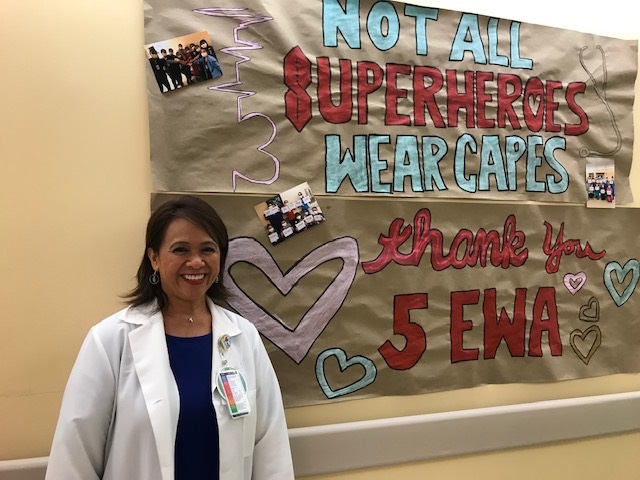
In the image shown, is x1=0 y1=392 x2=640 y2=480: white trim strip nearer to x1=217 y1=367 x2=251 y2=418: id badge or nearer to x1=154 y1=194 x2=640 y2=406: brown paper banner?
x1=154 y1=194 x2=640 y2=406: brown paper banner

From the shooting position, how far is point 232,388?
3.41ft

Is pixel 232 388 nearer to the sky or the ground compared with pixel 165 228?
nearer to the ground

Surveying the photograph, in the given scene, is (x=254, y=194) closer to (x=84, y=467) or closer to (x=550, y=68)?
(x=84, y=467)

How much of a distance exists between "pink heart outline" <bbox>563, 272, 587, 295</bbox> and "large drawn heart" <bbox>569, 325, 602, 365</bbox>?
129mm

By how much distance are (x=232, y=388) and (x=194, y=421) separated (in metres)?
0.09

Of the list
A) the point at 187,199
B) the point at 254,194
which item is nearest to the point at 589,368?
the point at 254,194

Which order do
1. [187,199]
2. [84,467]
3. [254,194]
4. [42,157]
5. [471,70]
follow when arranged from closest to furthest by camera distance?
[84,467] < [187,199] < [42,157] < [254,194] < [471,70]

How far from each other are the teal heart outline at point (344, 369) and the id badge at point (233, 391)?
34cm

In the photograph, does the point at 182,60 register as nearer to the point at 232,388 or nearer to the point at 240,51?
the point at 240,51

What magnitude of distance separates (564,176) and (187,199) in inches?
45.1

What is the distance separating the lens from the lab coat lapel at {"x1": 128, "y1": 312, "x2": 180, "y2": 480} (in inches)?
→ 37.7

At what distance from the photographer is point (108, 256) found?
122cm

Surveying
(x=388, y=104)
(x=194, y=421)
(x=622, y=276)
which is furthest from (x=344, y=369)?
(x=622, y=276)

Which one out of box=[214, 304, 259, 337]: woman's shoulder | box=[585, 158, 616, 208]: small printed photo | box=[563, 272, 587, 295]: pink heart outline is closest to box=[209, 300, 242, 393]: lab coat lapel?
box=[214, 304, 259, 337]: woman's shoulder
